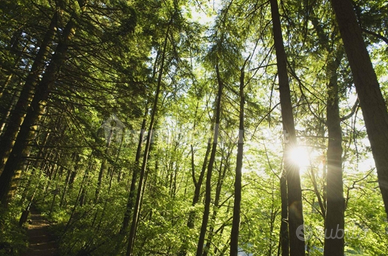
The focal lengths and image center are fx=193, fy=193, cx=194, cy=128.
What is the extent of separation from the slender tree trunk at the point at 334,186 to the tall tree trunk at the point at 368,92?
6.06 feet

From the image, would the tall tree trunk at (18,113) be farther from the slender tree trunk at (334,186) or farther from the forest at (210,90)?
the slender tree trunk at (334,186)

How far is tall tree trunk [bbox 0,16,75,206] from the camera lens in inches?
198

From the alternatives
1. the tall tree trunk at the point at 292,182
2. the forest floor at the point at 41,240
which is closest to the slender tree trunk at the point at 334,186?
the tall tree trunk at the point at 292,182

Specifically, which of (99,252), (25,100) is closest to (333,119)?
(25,100)

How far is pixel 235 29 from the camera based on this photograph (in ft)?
17.3

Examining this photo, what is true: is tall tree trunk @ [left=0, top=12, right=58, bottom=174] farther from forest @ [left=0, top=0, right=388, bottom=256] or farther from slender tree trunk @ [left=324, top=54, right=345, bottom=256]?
slender tree trunk @ [left=324, top=54, right=345, bottom=256]

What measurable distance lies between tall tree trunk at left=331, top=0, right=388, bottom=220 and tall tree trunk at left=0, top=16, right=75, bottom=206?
19.1 feet

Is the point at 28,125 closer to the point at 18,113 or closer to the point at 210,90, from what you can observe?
the point at 18,113

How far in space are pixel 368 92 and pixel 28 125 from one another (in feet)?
23.9

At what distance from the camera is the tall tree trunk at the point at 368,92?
2195 millimetres

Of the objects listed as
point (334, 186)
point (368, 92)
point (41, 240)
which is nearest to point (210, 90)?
point (334, 186)

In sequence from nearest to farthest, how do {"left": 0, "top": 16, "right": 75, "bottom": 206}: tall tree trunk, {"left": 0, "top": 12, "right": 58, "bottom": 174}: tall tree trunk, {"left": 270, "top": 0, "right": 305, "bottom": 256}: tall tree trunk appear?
{"left": 270, "top": 0, "right": 305, "bottom": 256}: tall tree trunk → {"left": 0, "top": 16, "right": 75, "bottom": 206}: tall tree trunk → {"left": 0, "top": 12, "right": 58, "bottom": 174}: tall tree trunk

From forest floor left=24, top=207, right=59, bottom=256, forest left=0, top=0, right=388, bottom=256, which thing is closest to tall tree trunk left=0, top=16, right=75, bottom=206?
forest left=0, top=0, right=388, bottom=256

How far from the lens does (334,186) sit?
18.0 feet
